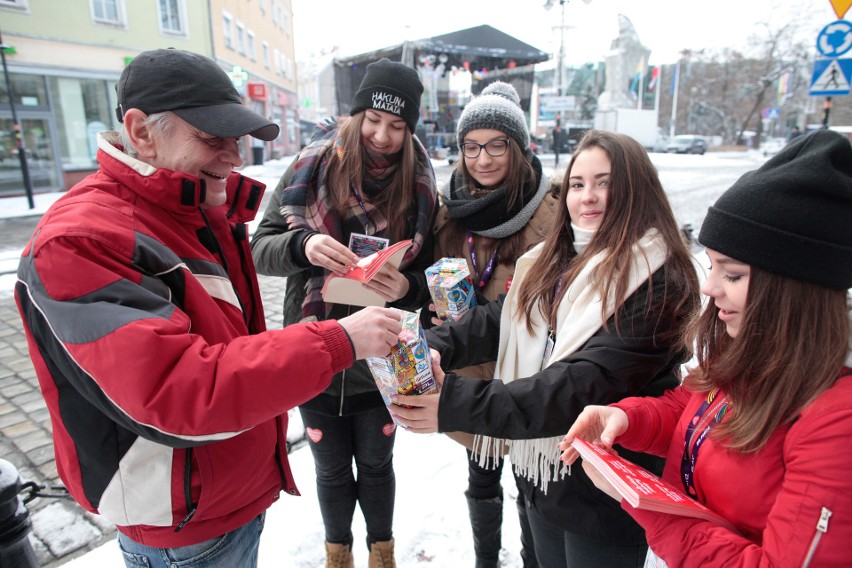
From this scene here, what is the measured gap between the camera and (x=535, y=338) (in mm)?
1799

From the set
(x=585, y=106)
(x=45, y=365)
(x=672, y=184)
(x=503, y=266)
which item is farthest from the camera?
(x=585, y=106)

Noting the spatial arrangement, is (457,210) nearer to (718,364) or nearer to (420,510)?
(718,364)

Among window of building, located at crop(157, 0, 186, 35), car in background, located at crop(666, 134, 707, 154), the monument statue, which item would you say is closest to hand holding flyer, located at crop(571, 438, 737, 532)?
window of building, located at crop(157, 0, 186, 35)

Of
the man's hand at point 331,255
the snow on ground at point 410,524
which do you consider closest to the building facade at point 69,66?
the snow on ground at point 410,524

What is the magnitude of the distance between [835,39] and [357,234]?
733 cm

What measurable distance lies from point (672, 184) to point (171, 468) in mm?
17169

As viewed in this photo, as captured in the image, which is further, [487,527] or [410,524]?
[410,524]

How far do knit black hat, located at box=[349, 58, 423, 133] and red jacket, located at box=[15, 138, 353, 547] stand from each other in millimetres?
1084

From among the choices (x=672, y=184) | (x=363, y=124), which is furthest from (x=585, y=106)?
(x=363, y=124)

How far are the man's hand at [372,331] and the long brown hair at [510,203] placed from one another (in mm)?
978

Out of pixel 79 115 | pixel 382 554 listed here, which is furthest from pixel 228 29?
pixel 382 554

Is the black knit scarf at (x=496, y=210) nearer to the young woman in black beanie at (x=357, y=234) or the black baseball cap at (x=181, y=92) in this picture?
the young woman in black beanie at (x=357, y=234)

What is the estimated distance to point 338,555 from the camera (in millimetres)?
2348

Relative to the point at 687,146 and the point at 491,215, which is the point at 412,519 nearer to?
the point at 491,215
